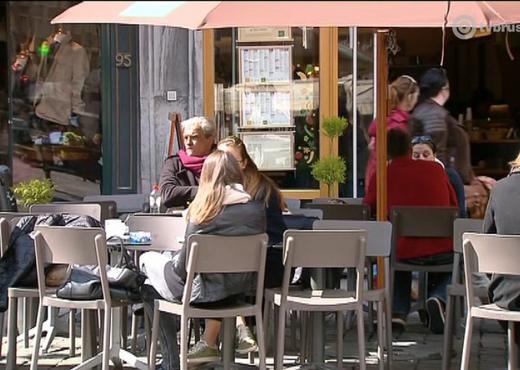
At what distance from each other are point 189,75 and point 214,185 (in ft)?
13.4

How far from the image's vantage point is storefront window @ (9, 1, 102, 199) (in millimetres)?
9969

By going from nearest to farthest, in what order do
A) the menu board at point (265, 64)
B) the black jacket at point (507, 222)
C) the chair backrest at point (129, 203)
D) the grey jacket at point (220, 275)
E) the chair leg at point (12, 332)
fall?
the black jacket at point (507, 222)
the grey jacket at point (220, 275)
the chair leg at point (12, 332)
the chair backrest at point (129, 203)
the menu board at point (265, 64)

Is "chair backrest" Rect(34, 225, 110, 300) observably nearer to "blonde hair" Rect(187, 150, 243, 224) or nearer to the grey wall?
"blonde hair" Rect(187, 150, 243, 224)

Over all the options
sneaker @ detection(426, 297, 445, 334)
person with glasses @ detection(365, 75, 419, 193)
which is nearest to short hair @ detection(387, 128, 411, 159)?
sneaker @ detection(426, 297, 445, 334)

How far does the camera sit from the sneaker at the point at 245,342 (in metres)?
6.57

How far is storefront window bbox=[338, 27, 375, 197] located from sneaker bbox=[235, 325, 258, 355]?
10.7ft

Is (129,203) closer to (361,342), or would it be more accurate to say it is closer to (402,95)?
(402,95)

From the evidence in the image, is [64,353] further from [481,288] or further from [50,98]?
[50,98]

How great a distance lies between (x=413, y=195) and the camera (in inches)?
309

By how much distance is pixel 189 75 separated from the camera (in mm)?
9641

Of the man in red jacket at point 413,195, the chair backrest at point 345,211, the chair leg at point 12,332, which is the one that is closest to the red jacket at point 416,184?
the man in red jacket at point 413,195

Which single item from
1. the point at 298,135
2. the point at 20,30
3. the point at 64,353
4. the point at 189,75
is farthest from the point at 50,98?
the point at 64,353

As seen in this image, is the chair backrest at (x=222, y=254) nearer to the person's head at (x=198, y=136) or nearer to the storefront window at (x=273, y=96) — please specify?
the person's head at (x=198, y=136)

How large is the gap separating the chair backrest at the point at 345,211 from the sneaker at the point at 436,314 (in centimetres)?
74
